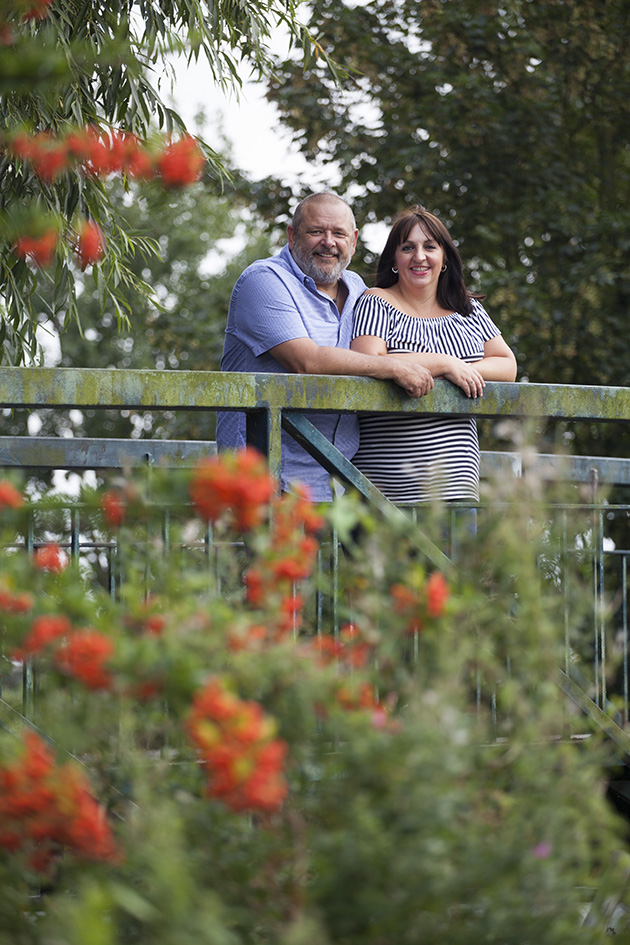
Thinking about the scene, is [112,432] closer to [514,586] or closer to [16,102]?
[16,102]

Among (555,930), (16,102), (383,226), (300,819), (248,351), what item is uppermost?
(383,226)

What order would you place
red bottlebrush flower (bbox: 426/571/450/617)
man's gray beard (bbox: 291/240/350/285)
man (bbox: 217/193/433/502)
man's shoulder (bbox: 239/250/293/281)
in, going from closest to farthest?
1. red bottlebrush flower (bbox: 426/571/450/617)
2. man (bbox: 217/193/433/502)
3. man's shoulder (bbox: 239/250/293/281)
4. man's gray beard (bbox: 291/240/350/285)

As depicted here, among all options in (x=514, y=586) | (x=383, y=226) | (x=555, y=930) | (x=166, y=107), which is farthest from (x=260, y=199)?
(x=555, y=930)

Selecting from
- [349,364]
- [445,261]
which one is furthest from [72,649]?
[445,261]

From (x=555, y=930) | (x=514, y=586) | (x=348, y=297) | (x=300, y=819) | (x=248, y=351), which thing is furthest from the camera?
(x=348, y=297)

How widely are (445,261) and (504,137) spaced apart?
7.71 meters

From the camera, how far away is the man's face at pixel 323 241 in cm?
379

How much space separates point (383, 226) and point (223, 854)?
10525 millimetres

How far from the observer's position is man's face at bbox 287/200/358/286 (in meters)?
3.79

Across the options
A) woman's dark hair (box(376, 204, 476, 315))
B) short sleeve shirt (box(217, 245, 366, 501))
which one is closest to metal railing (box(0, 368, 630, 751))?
short sleeve shirt (box(217, 245, 366, 501))

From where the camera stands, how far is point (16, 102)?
447cm

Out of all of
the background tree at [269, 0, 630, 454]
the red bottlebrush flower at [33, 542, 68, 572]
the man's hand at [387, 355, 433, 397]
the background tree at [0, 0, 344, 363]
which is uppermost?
the background tree at [269, 0, 630, 454]

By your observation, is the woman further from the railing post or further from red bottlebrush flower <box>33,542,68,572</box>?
red bottlebrush flower <box>33,542,68,572</box>

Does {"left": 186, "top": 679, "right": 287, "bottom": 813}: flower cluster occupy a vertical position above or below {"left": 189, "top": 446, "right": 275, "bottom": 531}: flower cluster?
below
